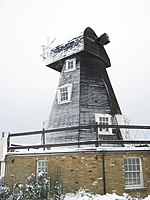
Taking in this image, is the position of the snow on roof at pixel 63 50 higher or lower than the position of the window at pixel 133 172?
higher

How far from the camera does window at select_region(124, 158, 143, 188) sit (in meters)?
11.8

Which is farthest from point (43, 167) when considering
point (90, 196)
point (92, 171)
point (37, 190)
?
point (90, 196)

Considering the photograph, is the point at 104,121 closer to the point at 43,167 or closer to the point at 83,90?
the point at 83,90

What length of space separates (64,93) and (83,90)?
4.65 ft

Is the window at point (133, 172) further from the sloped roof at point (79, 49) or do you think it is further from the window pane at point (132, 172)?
the sloped roof at point (79, 49)

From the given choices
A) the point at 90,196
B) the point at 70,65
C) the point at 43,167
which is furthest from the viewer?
the point at 70,65

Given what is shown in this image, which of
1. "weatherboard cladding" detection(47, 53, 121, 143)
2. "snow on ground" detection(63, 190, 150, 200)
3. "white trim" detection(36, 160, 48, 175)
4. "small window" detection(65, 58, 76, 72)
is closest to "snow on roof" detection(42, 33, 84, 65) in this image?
"small window" detection(65, 58, 76, 72)

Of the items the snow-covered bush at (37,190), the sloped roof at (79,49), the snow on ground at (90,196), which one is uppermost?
the sloped roof at (79,49)

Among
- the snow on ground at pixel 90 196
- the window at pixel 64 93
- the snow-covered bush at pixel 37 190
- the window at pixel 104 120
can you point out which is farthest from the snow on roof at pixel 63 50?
→ the snow on ground at pixel 90 196

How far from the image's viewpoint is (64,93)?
1656 cm

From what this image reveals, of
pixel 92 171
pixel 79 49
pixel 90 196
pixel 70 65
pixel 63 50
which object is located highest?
pixel 63 50

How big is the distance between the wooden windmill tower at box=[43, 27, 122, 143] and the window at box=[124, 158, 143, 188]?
2661mm

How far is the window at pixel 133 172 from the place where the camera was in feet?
38.8

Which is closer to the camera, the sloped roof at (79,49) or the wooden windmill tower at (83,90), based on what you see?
the wooden windmill tower at (83,90)
